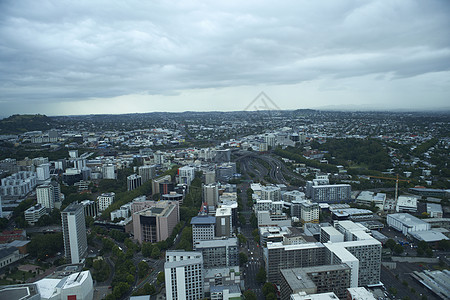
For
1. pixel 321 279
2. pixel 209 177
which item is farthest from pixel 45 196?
pixel 321 279

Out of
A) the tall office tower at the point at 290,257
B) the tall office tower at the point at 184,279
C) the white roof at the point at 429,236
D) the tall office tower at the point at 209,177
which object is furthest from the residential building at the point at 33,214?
the white roof at the point at 429,236

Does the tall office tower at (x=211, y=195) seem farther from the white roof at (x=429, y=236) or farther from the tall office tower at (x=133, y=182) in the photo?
the white roof at (x=429, y=236)

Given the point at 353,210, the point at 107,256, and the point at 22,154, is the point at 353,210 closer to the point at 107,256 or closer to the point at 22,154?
the point at 107,256

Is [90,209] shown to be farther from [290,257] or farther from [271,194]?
[290,257]

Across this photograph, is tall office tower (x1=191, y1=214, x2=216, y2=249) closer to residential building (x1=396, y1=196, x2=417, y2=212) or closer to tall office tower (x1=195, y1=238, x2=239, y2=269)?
tall office tower (x1=195, y1=238, x2=239, y2=269)

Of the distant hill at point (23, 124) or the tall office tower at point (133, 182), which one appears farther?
the distant hill at point (23, 124)

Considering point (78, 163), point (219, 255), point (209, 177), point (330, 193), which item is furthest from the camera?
point (78, 163)
